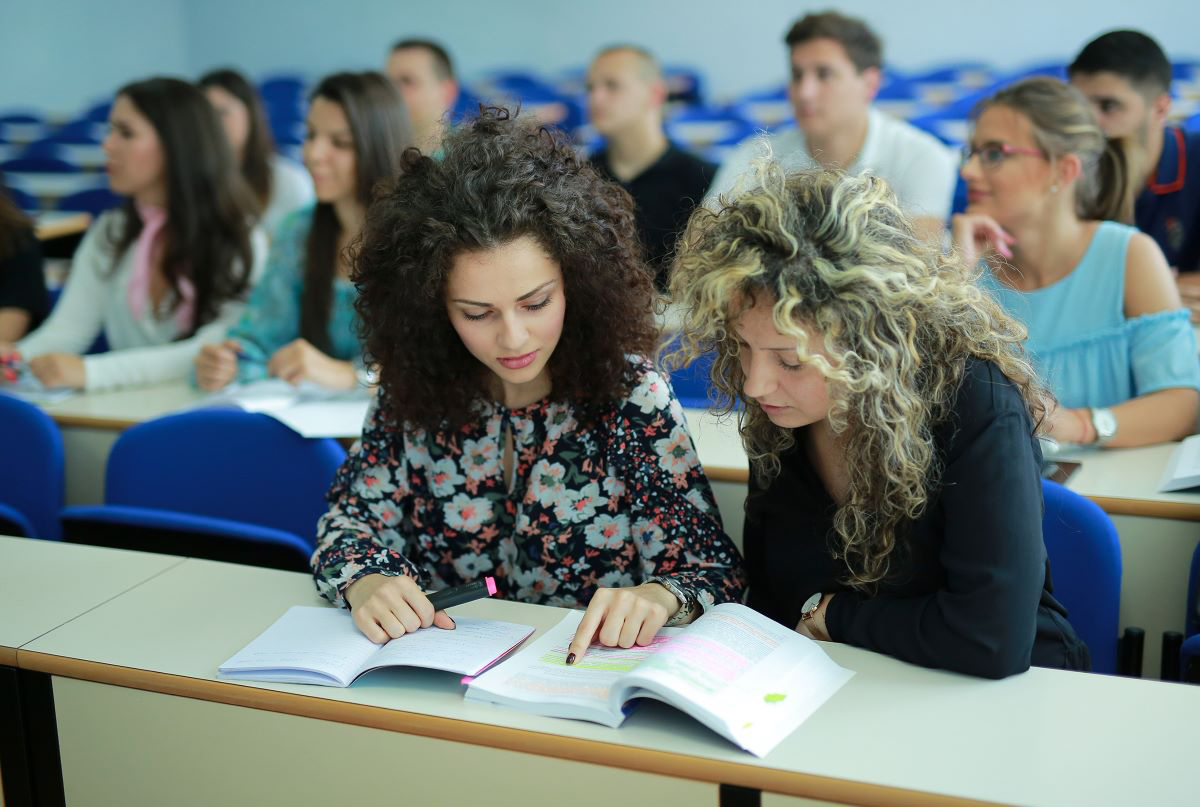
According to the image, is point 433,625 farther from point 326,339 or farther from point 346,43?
point 346,43

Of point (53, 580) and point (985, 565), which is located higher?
point (985, 565)

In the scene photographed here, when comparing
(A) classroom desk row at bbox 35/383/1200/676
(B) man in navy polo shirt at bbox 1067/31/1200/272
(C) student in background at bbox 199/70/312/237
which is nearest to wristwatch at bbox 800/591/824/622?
(A) classroom desk row at bbox 35/383/1200/676

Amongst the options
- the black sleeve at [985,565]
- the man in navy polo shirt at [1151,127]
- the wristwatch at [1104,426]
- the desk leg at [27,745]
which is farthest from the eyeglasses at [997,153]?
the desk leg at [27,745]

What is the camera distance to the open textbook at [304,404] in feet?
6.97

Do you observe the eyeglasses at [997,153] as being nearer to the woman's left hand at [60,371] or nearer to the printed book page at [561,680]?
the printed book page at [561,680]

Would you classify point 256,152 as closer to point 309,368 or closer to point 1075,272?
point 309,368

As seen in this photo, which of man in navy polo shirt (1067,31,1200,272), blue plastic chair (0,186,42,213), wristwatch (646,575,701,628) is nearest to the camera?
wristwatch (646,575,701,628)

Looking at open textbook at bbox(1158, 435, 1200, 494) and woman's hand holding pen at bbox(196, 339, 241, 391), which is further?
woman's hand holding pen at bbox(196, 339, 241, 391)

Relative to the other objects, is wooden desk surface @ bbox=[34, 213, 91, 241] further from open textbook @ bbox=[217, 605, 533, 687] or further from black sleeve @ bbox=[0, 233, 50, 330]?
open textbook @ bbox=[217, 605, 533, 687]

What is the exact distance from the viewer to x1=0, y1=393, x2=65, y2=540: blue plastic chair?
88.5 inches

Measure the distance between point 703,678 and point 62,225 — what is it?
4.65 meters

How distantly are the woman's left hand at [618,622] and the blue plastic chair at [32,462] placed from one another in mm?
1379

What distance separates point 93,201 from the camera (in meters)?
5.41

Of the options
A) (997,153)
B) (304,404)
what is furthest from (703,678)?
(997,153)
